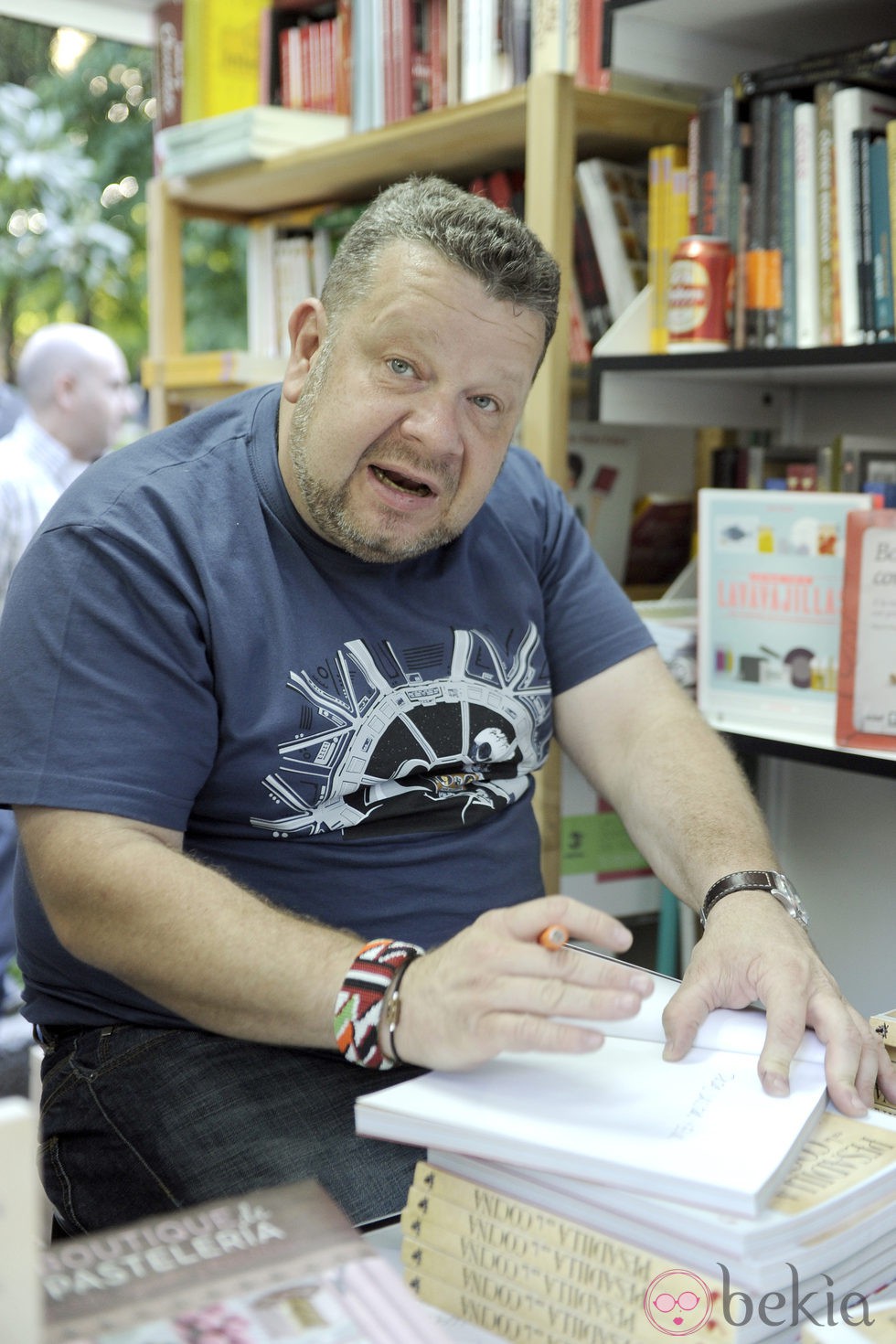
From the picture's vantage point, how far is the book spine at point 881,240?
1.65 metres

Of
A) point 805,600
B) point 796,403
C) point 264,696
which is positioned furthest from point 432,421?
point 796,403

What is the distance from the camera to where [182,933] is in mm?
1027

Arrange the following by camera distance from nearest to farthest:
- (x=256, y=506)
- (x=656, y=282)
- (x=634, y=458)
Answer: (x=256, y=506), (x=656, y=282), (x=634, y=458)

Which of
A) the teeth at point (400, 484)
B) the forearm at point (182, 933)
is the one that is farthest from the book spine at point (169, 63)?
the forearm at point (182, 933)

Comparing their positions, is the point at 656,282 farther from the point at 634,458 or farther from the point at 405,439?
the point at 405,439

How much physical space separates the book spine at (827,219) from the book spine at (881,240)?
52mm

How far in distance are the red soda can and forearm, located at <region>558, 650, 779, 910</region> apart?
54 centimetres

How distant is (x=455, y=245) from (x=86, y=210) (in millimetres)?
4547

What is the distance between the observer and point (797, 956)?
41.6 inches

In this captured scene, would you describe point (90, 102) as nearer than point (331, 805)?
No

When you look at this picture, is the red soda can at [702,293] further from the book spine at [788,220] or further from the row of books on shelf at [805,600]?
the row of books on shelf at [805,600]

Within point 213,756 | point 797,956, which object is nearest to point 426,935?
point 213,756

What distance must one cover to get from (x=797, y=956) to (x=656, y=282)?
121 cm

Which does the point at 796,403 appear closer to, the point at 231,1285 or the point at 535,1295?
the point at 535,1295
